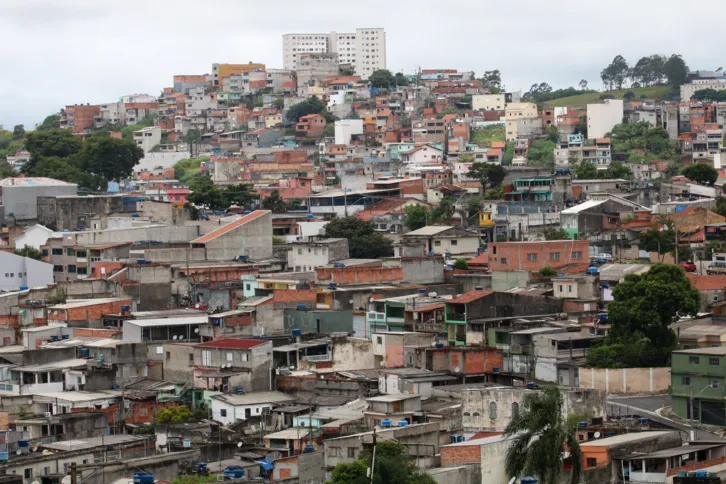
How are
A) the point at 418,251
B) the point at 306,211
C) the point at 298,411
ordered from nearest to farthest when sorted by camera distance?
the point at 298,411
the point at 418,251
the point at 306,211

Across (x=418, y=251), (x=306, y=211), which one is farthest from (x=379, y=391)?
(x=306, y=211)

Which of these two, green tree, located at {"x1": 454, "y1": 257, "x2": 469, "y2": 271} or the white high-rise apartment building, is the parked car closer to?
green tree, located at {"x1": 454, "y1": 257, "x2": 469, "y2": 271}

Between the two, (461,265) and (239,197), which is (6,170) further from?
(461,265)

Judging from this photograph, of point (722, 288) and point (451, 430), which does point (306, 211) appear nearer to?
point (722, 288)

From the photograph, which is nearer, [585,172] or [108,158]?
[585,172]

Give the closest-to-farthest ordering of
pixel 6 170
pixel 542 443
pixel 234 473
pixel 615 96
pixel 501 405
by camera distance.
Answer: pixel 542 443 → pixel 234 473 → pixel 501 405 → pixel 6 170 → pixel 615 96

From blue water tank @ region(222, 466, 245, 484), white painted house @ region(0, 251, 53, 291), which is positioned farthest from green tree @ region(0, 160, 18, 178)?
blue water tank @ region(222, 466, 245, 484)

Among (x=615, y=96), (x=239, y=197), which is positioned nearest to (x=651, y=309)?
(x=239, y=197)
